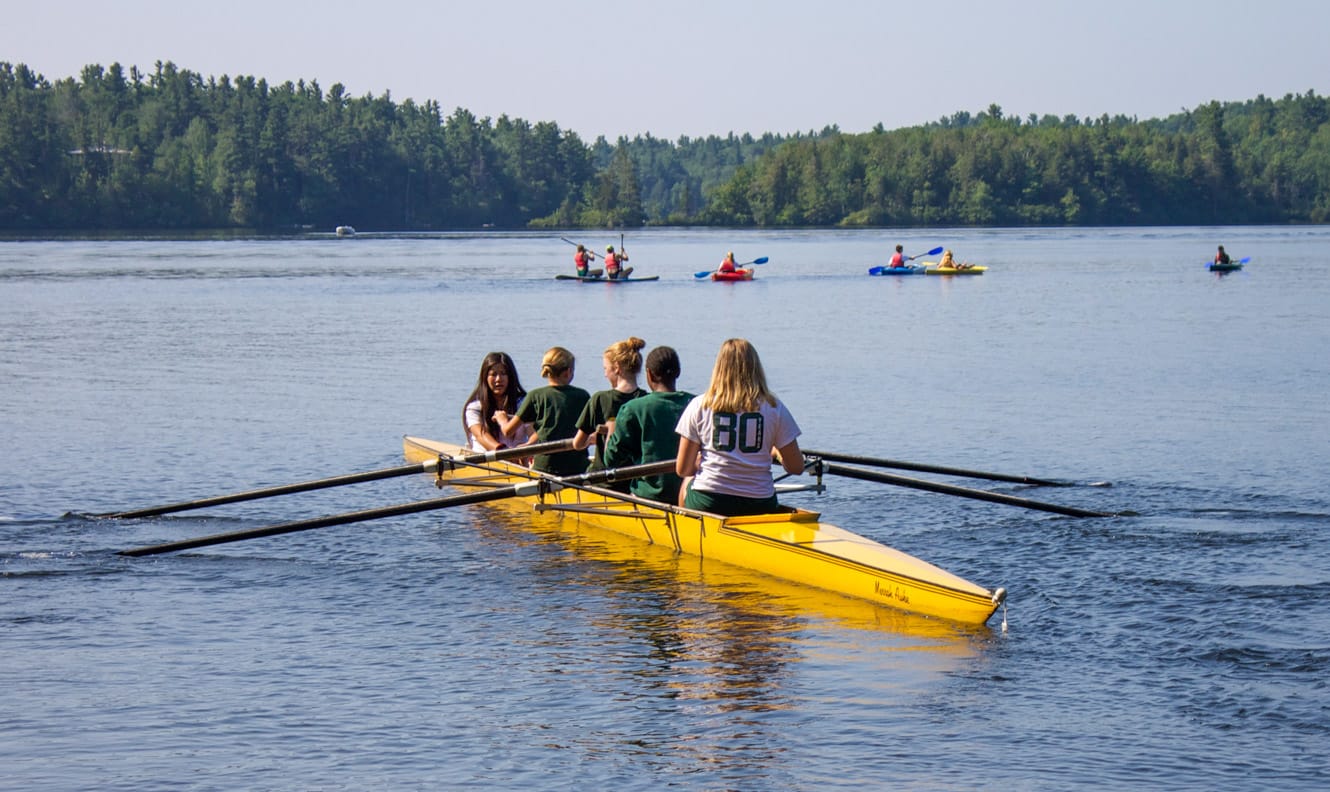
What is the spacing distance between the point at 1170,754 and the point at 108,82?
203m

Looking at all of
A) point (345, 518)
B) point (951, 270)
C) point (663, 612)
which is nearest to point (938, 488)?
point (663, 612)

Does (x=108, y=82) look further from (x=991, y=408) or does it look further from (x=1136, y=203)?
(x=991, y=408)

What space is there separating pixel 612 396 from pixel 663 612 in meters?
2.45

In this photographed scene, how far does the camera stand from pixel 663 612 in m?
11.7

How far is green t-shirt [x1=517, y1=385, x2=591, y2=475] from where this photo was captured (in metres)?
14.7

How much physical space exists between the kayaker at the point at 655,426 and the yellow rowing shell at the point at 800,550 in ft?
0.94

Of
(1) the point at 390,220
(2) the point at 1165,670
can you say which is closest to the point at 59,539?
(2) the point at 1165,670

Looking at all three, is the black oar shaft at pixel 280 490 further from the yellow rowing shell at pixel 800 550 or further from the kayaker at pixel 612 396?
the kayaker at pixel 612 396

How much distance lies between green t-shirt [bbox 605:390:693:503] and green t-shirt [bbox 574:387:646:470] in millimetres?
239

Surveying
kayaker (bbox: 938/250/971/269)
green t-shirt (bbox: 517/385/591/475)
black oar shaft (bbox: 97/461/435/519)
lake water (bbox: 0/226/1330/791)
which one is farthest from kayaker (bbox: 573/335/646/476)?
kayaker (bbox: 938/250/971/269)

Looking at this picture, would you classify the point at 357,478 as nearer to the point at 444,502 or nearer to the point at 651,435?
the point at 444,502

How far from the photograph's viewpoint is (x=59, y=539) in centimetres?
1439

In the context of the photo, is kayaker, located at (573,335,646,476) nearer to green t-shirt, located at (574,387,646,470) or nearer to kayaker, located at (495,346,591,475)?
green t-shirt, located at (574,387,646,470)

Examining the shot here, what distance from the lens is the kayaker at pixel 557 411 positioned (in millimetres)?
14680
